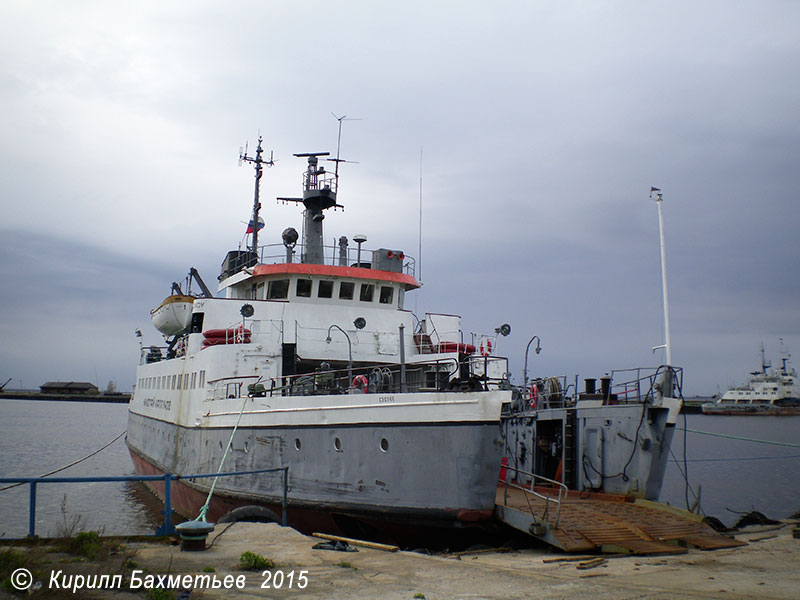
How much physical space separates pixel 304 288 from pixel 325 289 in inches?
23.5

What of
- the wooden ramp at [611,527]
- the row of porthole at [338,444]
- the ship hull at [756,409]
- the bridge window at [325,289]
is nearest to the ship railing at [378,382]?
the row of porthole at [338,444]

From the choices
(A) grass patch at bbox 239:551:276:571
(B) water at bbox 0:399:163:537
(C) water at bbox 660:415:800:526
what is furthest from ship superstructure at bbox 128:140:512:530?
(C) water at bbox 660:415:800:526

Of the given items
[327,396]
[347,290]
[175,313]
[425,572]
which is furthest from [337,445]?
[175,313]

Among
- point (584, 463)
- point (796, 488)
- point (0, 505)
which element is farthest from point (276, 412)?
point (796, 488)

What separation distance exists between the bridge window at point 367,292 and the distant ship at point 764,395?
8991 cm

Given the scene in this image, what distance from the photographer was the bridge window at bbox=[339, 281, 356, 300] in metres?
18.5

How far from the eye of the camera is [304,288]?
18.2 m

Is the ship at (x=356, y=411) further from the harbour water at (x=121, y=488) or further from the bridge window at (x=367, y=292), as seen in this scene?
the harbour water at (x=121, y=488)

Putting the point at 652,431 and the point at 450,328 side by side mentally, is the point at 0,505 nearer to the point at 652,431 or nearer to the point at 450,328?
the point at 450,328

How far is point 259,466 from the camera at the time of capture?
14273 millimetres

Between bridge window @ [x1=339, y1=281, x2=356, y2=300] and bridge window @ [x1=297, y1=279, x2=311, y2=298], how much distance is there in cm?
93

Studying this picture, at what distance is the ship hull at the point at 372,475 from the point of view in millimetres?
10961

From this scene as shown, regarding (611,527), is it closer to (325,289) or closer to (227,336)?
(227,336)

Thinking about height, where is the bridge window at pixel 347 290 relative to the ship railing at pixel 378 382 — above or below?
above
